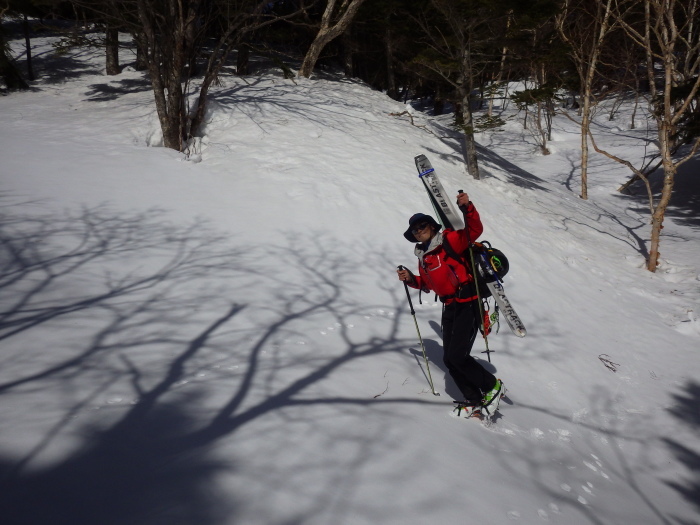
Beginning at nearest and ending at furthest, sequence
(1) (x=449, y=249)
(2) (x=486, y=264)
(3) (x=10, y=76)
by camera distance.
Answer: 1. (1) (x=449, y=249)
2. (2) (x=486, y=264)
3. (3) (x=10, y=76)

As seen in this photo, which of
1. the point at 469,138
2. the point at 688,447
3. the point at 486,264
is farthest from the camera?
the point at 469,138

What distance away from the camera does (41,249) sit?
507cm

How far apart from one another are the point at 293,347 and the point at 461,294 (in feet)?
5.69

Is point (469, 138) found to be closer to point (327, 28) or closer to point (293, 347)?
point (327, 28)

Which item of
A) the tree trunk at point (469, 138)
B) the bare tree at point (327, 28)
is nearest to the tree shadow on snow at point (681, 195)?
the tree trunk at point (469, 138)

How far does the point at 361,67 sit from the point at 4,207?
25.2 metres

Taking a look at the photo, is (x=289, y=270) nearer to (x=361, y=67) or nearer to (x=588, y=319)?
(x=588, y=319)

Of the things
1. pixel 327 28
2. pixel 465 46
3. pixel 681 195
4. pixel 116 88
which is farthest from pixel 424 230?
pixel 681 195

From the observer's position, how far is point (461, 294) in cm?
397

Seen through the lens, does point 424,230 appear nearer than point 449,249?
Result: No

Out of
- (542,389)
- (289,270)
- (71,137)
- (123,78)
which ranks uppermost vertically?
(123,78)

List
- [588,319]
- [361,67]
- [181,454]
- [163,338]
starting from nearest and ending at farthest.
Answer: [181,454], [163,338], [588,319], [361,67]

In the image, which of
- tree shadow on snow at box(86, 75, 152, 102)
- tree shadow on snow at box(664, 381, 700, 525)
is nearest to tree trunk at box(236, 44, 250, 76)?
tree shadow on snow at box(86, 75, 152, 102)

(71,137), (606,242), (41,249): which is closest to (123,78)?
(71,137)
